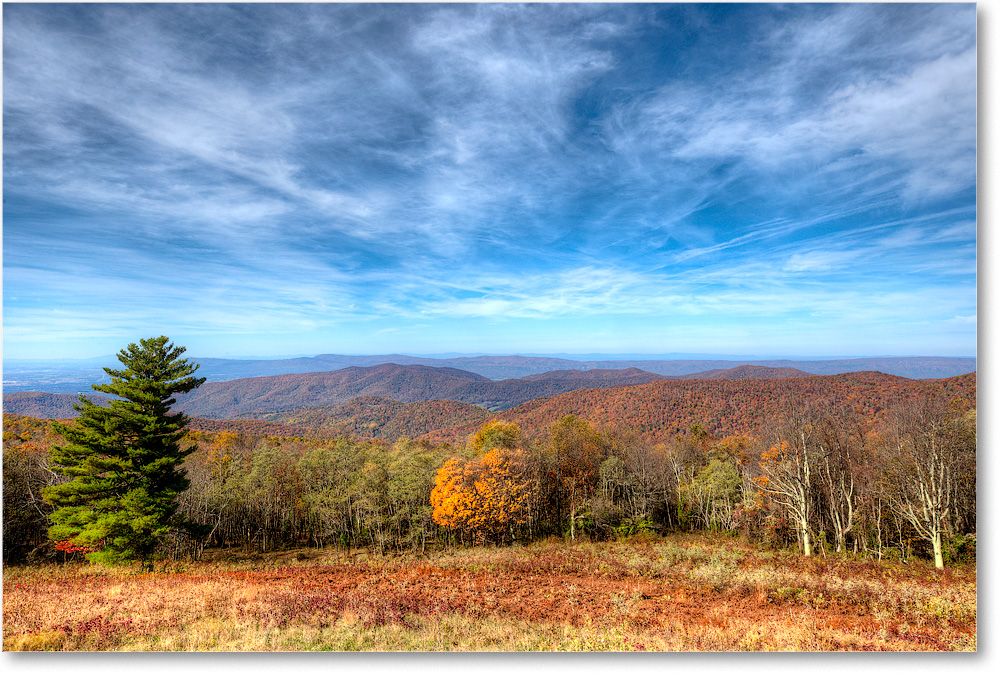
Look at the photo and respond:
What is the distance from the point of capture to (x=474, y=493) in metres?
20.4

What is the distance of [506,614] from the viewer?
6.45m

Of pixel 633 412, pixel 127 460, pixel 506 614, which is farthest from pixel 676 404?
pixel 127 460

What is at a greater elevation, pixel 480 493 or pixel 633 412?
pixel 480 493

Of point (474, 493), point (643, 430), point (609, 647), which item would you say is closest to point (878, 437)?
point (609, 647)

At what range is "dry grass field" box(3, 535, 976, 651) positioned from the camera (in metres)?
5.71

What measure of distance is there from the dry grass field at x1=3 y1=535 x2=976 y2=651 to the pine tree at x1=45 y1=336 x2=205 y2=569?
2.80m

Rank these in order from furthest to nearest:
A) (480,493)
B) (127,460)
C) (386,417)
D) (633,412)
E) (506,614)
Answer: (386,417), (633,412), (480,493), (127,460), (506,614)

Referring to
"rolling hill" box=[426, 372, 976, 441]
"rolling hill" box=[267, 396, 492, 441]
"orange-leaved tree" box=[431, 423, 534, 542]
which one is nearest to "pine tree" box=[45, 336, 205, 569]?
"orange-leaved tree" box=[431, 423, 534, 542]

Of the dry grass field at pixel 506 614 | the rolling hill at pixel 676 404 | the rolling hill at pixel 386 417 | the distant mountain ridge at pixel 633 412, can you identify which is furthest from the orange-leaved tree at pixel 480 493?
the rolling hill at pixel 386 417

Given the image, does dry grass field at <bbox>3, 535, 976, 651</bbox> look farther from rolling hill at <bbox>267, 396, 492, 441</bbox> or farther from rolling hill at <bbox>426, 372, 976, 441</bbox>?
rolling hill at <bbox>267, 396, 492, 441</bbox>

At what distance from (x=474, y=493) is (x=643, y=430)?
61747 mm

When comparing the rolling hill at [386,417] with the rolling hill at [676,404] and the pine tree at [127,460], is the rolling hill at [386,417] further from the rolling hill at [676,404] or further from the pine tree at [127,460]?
the pine tree at [127,460]

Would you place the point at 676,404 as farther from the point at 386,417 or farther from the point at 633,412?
the point at 386,417

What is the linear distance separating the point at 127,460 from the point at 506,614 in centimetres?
1203
